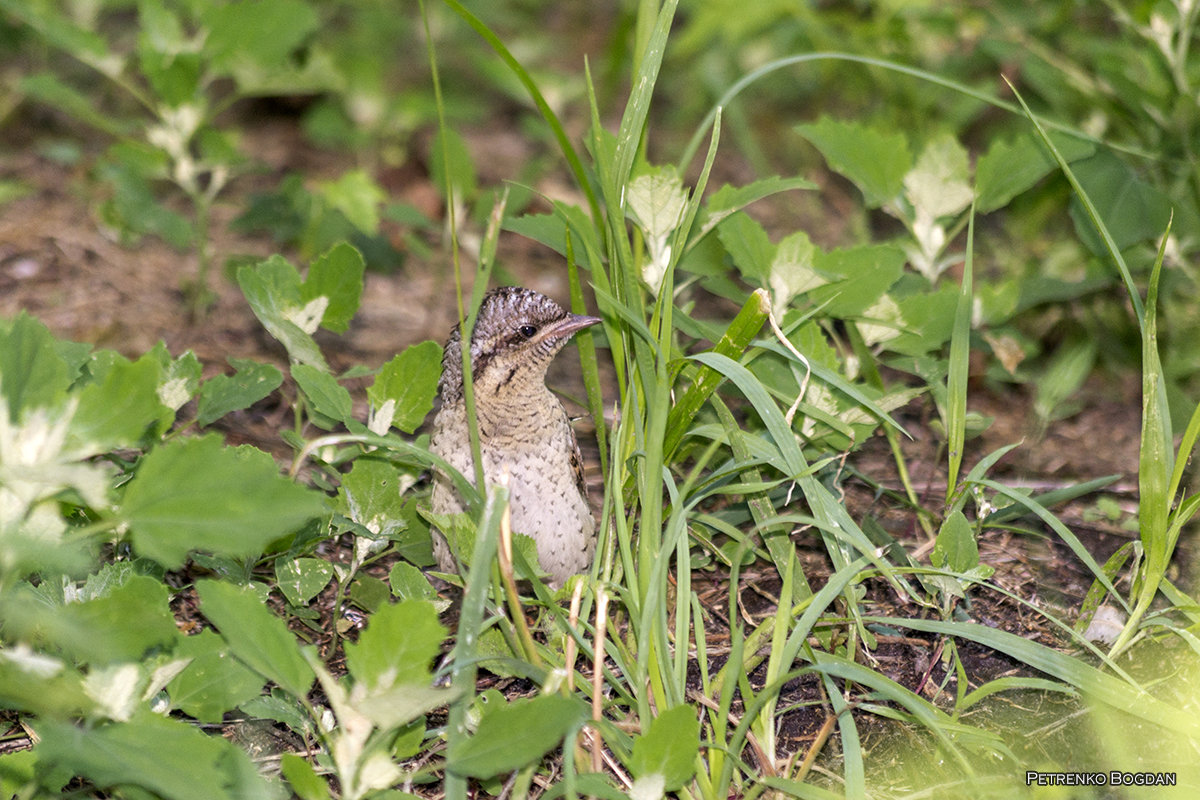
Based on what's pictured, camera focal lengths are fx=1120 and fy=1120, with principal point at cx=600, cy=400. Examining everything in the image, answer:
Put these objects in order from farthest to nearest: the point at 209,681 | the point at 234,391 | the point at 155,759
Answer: the point at 234,391 → the point at 209,681 → the point at 155,759

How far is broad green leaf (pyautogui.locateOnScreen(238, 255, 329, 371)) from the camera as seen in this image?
3.05m

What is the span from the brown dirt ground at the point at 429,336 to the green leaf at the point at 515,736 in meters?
0.76

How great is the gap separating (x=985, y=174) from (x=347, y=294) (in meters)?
2.00

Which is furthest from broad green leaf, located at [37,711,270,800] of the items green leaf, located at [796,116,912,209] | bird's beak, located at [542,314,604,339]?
green leaf, located at [796,116,912,209]

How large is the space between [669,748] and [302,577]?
1.16 m

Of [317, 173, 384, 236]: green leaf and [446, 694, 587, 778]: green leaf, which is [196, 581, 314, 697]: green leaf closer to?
[446, 694, 587, 778]: green leaf

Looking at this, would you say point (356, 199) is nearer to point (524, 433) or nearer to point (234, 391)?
point (234, 391)

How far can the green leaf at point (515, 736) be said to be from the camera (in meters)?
2.12

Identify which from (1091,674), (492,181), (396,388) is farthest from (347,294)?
(492,181)

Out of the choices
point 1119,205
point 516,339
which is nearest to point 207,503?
point 516,339

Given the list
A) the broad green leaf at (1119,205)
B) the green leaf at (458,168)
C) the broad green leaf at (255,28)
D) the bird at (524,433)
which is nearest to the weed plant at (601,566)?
the bird at (524,433)

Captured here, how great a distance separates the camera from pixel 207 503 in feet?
7.01

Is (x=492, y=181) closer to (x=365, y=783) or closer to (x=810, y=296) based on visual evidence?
(x=810, y=296)

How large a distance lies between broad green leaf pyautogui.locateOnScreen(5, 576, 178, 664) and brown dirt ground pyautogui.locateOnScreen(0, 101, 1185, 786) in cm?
101
